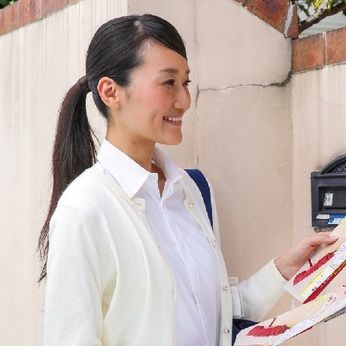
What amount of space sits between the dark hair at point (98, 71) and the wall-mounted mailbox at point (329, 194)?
0.79 meters

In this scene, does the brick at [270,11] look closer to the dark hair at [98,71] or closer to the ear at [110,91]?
the dark hair at [98,71]

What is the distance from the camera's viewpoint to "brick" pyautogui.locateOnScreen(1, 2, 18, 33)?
391cm

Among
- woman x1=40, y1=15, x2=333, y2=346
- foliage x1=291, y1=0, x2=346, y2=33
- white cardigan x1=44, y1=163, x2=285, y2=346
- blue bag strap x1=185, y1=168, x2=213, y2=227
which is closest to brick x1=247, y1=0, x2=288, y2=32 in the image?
foliage x1=291, y1=0, x2=346, y2=33

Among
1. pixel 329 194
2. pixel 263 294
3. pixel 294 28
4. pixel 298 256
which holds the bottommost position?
pixel 263 294

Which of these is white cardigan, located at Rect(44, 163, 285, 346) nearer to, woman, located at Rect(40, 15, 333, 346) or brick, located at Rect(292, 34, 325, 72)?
woman, located at Rect(40, 15, 333, 346)

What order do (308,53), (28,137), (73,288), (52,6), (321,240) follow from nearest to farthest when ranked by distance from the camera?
(73,288)
(321,240)
(308,53)
(52,6)
(28,137)

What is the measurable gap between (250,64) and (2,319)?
1.91 metres

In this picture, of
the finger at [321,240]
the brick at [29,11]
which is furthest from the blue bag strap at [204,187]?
the brick at [29,11]

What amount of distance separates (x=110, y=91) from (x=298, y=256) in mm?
692

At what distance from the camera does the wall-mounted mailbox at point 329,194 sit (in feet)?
8.90

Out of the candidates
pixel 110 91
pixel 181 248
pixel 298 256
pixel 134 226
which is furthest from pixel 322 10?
pixel 134 226

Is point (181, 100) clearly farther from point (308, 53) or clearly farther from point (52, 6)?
point (52, 6)

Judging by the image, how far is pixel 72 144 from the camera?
232 cm

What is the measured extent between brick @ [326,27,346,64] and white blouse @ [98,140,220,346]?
2.74 ft
